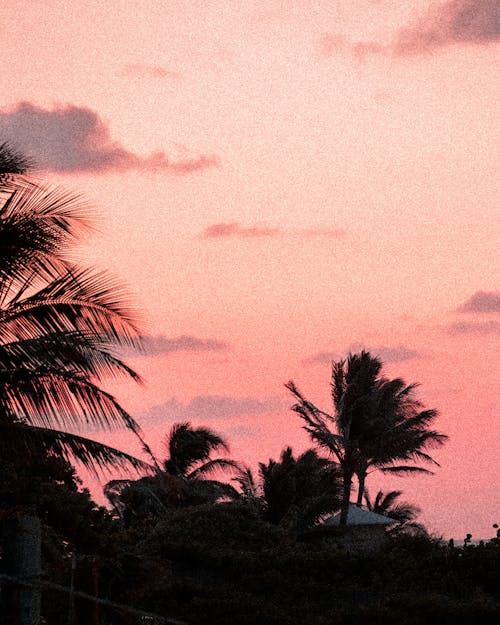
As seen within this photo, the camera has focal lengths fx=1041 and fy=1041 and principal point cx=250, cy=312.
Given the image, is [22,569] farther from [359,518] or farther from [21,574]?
[359,518]

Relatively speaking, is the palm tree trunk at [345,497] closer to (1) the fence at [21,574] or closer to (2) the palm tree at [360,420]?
(2) the palm tree at [360,420]

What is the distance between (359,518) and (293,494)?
4686 mm

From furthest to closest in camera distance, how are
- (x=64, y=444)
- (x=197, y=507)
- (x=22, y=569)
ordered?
1. (x=197, y=507)
2. (x=64, y=444)
3. (x=22, y=569)

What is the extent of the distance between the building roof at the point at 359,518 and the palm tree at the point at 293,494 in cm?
172

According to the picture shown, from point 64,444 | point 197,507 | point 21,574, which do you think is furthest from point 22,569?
point 197,507

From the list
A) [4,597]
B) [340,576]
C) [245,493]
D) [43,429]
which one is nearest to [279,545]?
[340,576]

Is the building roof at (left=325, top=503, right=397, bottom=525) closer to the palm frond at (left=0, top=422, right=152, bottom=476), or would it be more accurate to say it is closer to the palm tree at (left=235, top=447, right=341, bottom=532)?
the palm tree at (left=235, top=447, right=341, bottom=532)

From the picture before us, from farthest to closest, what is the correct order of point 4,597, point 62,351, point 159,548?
point 159,548
point 62,351
point 4,597

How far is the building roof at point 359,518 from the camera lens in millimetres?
41438

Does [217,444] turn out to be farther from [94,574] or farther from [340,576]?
[94,574]

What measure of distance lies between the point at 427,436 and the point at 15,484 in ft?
97.4

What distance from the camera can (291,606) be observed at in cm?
2884

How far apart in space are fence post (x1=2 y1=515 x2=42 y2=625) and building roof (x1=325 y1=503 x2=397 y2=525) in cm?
3428

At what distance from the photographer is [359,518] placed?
42.1 m
